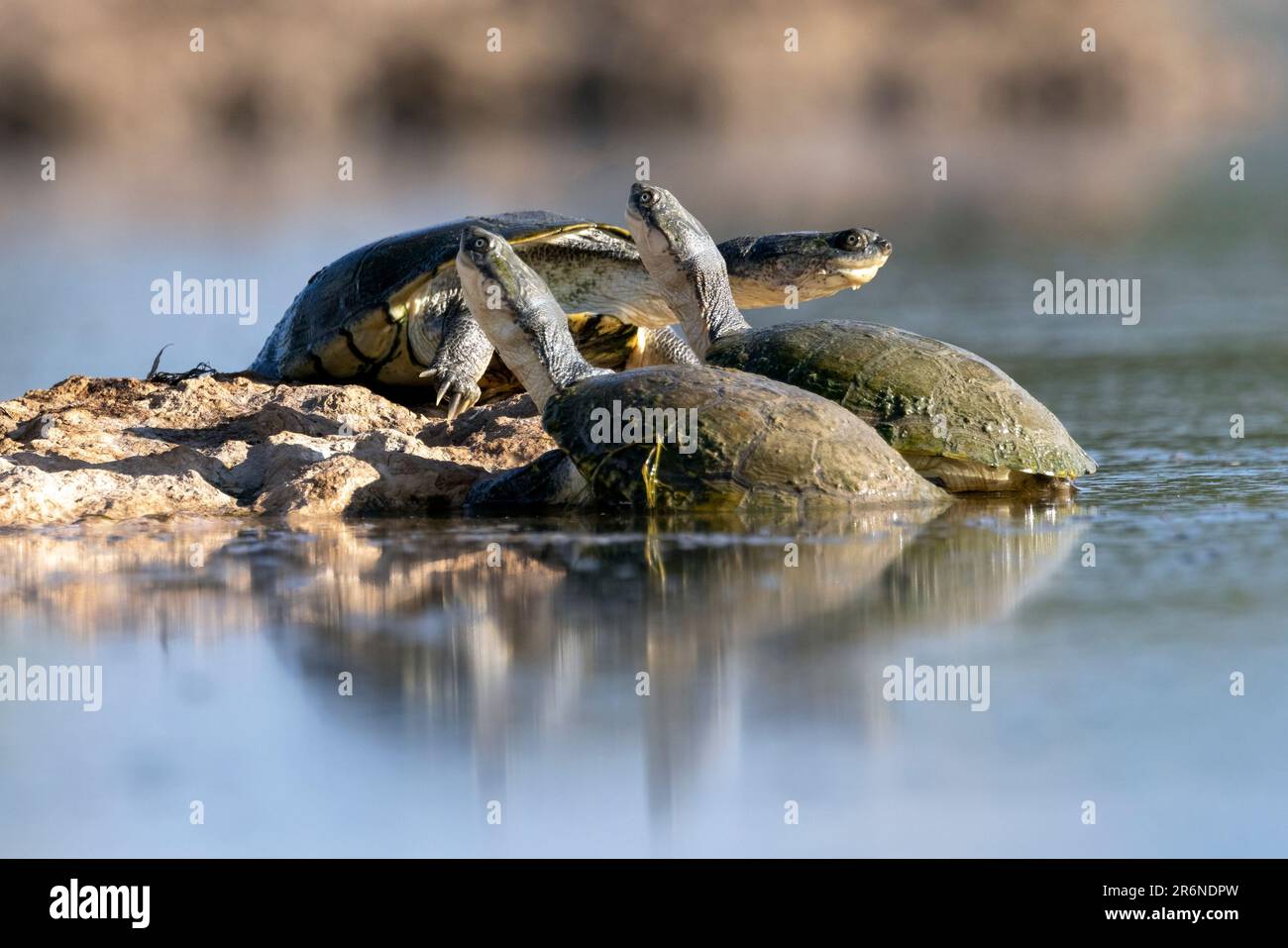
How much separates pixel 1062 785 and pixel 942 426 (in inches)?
166

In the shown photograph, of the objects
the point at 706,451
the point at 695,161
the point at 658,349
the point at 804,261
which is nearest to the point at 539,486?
the point at 706,451

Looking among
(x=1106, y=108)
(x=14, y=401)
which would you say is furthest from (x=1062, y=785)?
(x=1106, y=108)

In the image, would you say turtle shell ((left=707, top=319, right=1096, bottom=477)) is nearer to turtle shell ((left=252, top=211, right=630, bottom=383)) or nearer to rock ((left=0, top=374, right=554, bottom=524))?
rock ((left=0, top=374, right=554, bottom=524))

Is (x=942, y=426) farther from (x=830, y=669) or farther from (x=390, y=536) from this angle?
(x=830, y=669)

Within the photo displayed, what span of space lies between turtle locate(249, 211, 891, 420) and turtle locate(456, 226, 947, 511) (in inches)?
73.2

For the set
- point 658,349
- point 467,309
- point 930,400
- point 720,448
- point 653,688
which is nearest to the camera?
point 653,688

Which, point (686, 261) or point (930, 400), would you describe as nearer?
point (930, 400)

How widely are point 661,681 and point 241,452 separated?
13.5 feet

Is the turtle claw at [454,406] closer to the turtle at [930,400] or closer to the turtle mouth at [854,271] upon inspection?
the turtle at [930,400]

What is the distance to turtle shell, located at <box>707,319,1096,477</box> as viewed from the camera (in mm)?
7172

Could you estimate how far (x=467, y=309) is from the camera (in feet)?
28.9

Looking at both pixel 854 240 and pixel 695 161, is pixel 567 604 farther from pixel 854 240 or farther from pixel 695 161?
pixel 695 161

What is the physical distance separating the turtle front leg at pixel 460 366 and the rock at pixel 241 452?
140 millimetres

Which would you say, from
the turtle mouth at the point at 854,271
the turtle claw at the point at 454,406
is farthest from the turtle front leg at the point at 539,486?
the turtle mouth at the point at 854,271
